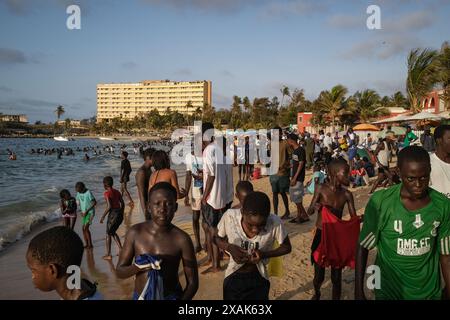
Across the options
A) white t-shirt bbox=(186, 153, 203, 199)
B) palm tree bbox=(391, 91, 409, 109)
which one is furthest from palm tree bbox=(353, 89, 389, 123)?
white t-shirt bbox=(186, 153, 203, 199)

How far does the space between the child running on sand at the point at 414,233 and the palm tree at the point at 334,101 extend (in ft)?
144

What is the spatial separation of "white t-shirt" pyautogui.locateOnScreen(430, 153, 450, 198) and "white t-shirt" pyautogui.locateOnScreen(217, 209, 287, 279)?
5.32 feet

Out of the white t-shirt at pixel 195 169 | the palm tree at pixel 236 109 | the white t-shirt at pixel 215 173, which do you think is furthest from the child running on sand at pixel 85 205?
the palm tree at pixel 236 109

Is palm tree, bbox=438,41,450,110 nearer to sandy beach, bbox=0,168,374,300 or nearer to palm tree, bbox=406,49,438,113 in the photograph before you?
palm tree, bbox=406,49,438,113

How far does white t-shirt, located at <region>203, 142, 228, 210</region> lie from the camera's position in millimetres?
5605

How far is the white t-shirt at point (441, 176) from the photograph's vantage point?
143 inches

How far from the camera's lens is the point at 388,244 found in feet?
8.74

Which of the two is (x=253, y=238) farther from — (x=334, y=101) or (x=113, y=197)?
(x=334, y=101)

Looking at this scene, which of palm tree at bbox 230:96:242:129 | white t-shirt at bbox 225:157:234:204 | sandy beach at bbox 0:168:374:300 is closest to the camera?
sandy beach at bbox 0:168:374:300

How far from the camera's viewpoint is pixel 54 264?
216 centimetres

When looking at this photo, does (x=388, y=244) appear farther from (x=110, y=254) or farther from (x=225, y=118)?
(x=225, y=118)

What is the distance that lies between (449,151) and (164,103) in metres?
172

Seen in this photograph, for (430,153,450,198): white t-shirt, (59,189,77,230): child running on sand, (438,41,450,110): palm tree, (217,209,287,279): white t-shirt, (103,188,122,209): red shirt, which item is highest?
(438,41,450,110): palm tree
